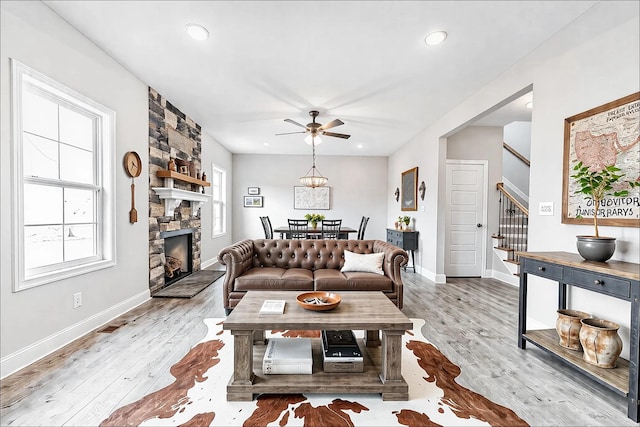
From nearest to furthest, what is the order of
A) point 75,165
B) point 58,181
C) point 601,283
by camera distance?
point 601,283 < point 58,181 < point 75,165

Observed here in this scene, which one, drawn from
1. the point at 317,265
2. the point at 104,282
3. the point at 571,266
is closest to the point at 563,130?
the point at 571,266

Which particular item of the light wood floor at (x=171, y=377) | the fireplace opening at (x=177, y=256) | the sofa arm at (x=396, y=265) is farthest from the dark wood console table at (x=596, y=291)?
the fireplace opening at (x=177, y=256)

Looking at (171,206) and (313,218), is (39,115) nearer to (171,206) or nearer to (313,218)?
(171,206)

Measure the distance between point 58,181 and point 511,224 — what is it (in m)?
6.27

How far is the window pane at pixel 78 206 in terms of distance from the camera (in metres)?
2.62

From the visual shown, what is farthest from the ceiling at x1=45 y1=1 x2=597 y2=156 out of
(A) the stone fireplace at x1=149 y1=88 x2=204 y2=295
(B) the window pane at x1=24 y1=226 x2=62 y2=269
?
(B) the window pane at x1=24 y1=226 x2=62 y2=269

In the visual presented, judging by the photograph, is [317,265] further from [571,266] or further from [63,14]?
[63,14]

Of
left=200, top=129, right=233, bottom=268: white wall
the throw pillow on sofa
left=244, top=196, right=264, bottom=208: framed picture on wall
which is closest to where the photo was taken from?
the throw pillow on sofa

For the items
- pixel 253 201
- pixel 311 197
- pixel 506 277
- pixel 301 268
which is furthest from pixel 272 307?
pixel 253 201

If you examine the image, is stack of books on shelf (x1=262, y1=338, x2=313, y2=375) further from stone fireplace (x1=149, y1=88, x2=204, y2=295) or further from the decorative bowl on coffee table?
stone fireplace (x1=149, y1=88, x2=204, y2=295)

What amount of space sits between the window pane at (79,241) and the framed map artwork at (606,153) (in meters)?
4.43

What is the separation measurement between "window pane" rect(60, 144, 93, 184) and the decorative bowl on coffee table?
2.46 meters

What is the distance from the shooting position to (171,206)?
411 cm

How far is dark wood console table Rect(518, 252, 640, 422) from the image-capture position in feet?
5.20
